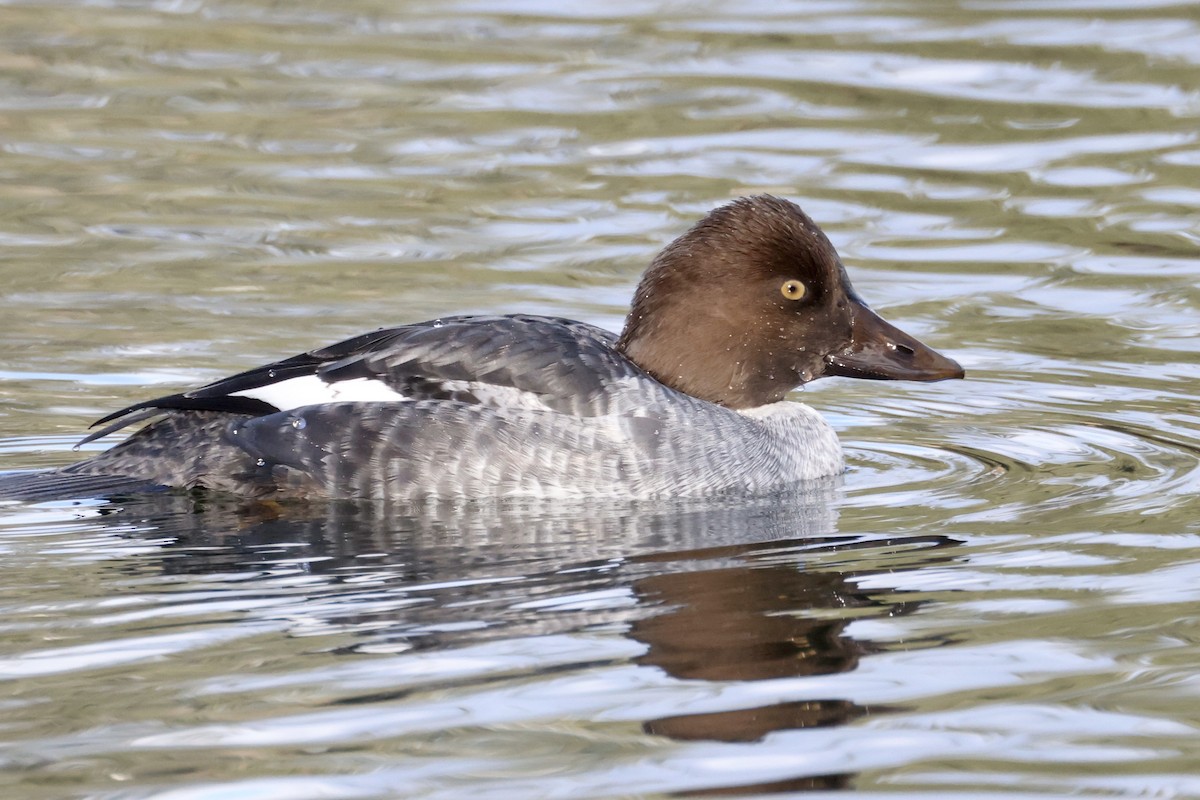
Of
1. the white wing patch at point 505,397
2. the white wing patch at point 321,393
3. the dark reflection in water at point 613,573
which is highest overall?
the white wing patch at point 321,393

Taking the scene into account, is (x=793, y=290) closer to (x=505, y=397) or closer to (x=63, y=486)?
(x=505, y=397)

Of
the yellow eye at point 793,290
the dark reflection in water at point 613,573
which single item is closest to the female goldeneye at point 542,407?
the yellow eye at point 793,290

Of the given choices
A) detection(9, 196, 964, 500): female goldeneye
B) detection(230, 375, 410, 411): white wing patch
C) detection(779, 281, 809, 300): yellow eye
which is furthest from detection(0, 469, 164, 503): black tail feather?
detection(779, 281, 809, 300): yellow eye

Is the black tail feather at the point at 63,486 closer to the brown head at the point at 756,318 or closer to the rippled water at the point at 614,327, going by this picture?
the rippled water at the point at 614,327

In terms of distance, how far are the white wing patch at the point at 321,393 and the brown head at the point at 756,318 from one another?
100 cm

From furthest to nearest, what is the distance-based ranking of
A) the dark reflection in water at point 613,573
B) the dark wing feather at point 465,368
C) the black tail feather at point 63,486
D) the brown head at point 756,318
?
the brown head at point 756,318
the dark wing feather at point 465,368
the black tail feather at point 63,486
the dark reflection in water at point 613,573

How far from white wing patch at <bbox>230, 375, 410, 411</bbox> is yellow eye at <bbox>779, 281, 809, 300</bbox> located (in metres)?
1.48

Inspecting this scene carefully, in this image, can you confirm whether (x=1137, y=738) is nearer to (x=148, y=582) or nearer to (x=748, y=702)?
(x=748, y=702)

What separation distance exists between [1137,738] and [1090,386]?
172 inches

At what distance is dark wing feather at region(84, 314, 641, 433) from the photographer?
6.98 meters

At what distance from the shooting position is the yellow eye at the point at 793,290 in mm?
7363

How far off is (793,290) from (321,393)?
5.92 feet

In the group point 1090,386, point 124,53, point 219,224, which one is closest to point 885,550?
point 1090,386

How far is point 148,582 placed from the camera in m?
5.82
